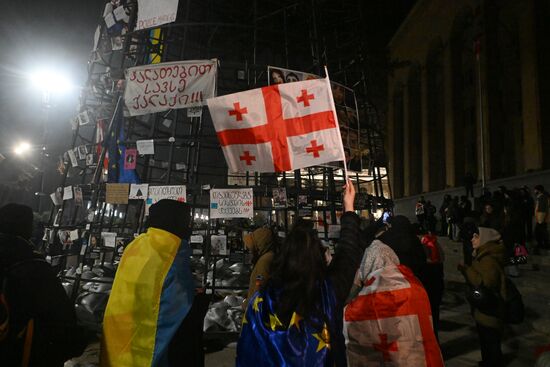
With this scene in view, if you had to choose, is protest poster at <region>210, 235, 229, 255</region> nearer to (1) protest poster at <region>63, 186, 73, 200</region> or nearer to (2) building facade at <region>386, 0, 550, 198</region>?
(1) protest poster at <region>63, 186, 73, 200</region>

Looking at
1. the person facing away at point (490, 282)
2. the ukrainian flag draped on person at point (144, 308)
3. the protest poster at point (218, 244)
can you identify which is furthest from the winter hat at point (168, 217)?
the person facing away at point (490, 282)

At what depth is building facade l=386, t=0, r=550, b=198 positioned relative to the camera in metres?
18.9

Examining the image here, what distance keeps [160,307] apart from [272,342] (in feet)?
2.93

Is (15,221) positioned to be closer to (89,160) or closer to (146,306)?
(146,306)

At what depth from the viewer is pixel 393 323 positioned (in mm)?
2787

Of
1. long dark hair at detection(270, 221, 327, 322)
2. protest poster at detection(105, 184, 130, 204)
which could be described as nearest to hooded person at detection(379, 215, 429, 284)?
long dark hair at detection(270, 221, 327, 322)

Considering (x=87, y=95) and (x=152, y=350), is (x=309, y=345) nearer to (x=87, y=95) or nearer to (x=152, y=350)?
(x=152, y=350)

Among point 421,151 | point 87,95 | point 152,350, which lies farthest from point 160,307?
point 421,151

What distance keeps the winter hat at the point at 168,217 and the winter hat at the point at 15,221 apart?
834mm

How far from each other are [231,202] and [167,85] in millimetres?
2200

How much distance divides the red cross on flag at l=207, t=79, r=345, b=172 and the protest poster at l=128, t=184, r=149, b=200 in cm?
221

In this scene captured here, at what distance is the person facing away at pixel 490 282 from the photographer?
178 inches

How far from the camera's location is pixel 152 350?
2.43 meters

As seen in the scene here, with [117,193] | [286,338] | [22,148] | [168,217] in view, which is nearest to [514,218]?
[117,193]
